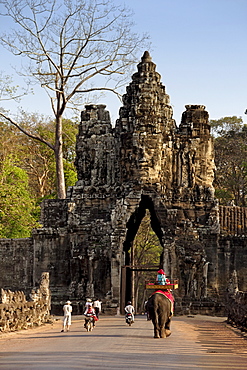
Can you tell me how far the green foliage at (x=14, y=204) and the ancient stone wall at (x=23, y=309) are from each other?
1179 cm

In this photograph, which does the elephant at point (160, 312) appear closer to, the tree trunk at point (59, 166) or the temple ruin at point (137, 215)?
the temple ruin at point (137, 215)

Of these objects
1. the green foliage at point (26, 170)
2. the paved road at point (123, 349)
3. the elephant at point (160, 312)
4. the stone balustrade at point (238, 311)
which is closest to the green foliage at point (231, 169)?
the green foliage at point (26, 170)

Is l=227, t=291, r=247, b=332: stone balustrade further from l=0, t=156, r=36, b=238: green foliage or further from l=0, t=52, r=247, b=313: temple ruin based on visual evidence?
Answer: l=0, t=156, r=36, b=238: green foliage

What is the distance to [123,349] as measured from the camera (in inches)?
595

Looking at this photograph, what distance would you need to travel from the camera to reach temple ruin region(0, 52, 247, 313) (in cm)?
3195

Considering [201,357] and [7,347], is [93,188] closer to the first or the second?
[7,347]

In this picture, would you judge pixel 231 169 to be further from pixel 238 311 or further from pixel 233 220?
pixel 238 311

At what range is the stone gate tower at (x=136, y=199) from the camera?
105 ft

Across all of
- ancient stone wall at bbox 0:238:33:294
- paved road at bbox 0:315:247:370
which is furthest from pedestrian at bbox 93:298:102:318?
ancient stone wall at bbox 0:238:33:294

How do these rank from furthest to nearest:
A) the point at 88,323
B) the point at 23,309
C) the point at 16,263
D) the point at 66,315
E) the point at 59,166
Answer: the point at 59,166, the point at 16,263, the point at 23,309, the point at 66,315, the point at 88,323

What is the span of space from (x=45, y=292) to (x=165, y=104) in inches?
466

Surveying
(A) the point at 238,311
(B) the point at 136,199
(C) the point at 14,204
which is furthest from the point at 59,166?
(A) the point at 238,311

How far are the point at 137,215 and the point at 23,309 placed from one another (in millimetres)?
12877

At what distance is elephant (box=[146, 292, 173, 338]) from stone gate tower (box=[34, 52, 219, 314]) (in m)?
12.0
